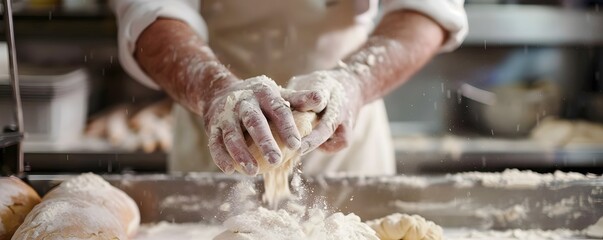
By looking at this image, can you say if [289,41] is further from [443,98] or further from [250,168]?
[443,98]

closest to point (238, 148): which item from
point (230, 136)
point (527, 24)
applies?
point (230, 136)

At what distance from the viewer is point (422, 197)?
1624 millimetres

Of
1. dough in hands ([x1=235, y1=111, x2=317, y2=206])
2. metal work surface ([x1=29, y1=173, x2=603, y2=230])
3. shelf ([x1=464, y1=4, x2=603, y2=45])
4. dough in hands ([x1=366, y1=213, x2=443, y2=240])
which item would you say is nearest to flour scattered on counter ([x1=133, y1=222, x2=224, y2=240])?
metal work surface ([x1=29, y1=173, x2=603, y2=230])

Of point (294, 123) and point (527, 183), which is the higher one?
point (294, 123)

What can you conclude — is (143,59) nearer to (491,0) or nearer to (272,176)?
(272,176)

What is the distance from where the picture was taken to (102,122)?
3.29m

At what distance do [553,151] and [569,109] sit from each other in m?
0.46

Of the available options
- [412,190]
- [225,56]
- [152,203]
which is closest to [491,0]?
[225,56]

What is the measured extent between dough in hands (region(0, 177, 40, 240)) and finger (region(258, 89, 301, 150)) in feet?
1.73

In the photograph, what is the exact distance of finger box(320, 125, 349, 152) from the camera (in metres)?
1.26

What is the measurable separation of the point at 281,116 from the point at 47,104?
2.17m

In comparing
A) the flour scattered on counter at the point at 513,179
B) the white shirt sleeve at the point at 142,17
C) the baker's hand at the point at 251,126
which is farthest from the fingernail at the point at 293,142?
the white shirt sleeve at the point at 142,17

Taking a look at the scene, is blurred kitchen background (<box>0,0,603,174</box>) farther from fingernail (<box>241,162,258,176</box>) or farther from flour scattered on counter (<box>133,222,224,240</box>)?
fingernail (<box>241,162,258,176</box>)

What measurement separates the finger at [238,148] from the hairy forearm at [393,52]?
450mm
